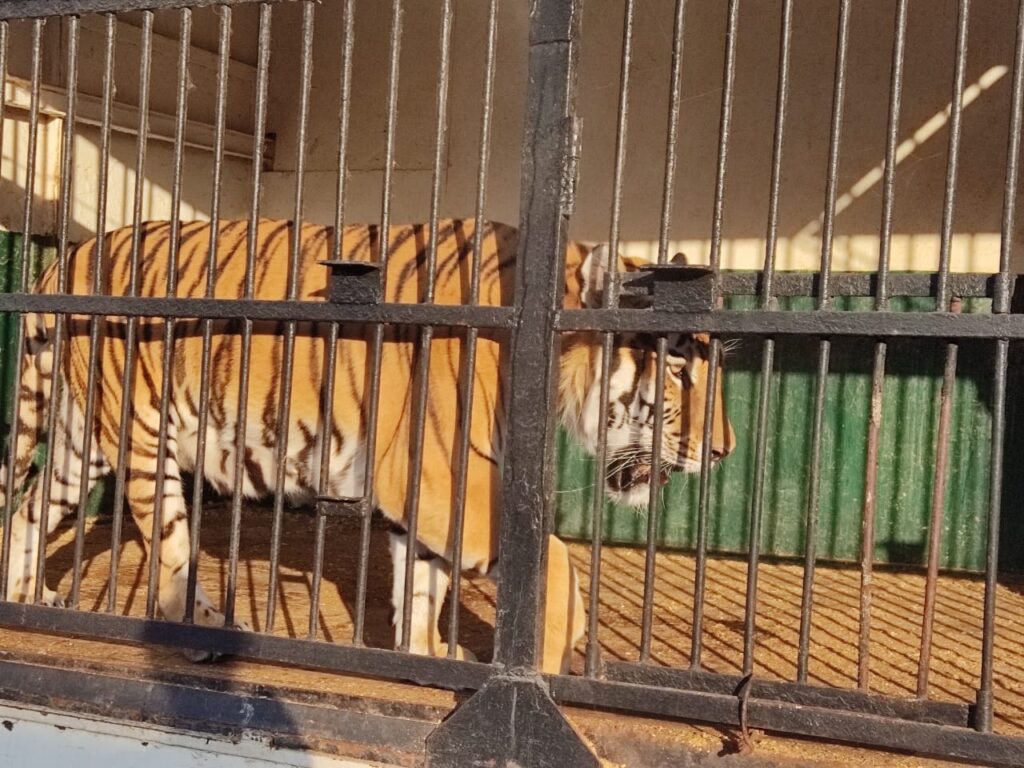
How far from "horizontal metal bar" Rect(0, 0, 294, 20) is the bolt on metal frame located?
0.14 feet

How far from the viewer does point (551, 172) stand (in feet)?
9.45

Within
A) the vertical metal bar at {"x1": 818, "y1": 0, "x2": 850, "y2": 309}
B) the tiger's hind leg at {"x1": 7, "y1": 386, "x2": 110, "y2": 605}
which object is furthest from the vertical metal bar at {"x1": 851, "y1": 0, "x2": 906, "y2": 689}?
the tiger's hind leg at {"x1": 7, "y1": 386, "x2": 110, "y2": 605}

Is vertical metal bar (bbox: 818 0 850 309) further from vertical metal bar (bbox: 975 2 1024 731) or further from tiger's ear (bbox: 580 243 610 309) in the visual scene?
tiger's ear (bbox: 580 243 610 309)

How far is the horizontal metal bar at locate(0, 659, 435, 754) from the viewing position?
2.91 metres

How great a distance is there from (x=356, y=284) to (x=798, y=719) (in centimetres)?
151

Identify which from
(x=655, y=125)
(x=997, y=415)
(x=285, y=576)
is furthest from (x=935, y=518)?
(x=655, y=125)

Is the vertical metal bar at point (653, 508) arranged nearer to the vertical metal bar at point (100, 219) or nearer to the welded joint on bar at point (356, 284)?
the welded joint on bar at point (356, 284)

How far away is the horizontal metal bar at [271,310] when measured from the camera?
291 cm

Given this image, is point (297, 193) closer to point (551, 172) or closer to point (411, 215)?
point (551, 172)

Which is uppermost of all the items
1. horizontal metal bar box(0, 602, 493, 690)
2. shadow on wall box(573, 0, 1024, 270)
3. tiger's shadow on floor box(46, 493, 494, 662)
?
shadow on wall box(573, 0, 1024, 270)

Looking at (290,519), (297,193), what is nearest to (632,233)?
(290,519)

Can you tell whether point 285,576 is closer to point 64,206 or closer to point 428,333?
point 64,206

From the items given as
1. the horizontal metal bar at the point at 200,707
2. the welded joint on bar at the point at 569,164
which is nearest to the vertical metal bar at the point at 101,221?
the horizontal metal bar at the point at 200,707

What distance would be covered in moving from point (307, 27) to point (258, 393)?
1.40 metres
